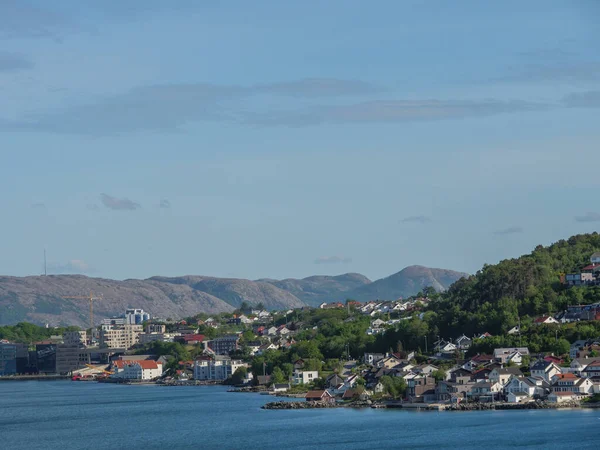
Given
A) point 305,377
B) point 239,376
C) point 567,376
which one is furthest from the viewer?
point 239,376

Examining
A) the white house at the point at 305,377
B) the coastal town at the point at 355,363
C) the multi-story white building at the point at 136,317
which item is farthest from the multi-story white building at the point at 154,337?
the white house at the point at 305,377

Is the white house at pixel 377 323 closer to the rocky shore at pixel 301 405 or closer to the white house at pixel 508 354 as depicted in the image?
the white house at pixel 508 354

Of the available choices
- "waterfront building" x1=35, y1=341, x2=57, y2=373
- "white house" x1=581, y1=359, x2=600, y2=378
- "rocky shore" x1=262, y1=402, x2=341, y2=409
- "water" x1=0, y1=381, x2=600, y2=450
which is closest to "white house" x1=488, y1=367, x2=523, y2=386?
"white house" x1=581, y1=359, x2=600, y2=378

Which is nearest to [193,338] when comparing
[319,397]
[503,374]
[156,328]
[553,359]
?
[156,328]

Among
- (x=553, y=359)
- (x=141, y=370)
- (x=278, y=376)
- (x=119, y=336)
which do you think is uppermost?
(x=119, y=336)

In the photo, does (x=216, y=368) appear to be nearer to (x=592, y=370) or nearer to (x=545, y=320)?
(x=545, y=320)

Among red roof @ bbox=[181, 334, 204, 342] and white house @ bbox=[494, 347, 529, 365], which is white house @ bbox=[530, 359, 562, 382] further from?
red roof @ bbox=[181, 334, 204, 342]
